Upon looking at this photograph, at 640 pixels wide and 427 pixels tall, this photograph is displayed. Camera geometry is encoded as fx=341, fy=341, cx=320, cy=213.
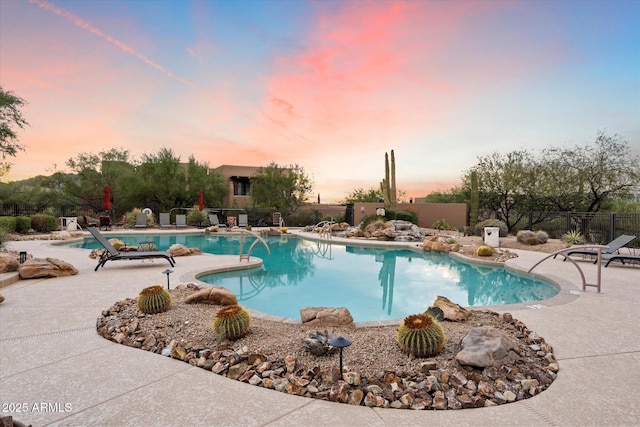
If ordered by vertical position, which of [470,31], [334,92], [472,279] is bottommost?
[472,279]

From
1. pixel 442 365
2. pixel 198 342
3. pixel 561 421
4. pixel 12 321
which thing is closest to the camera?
pixel 561 421

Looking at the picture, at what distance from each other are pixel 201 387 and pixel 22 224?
17137 millimetres

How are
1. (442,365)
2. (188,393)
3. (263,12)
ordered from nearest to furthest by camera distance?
1. (188,393)
2. (442,365)
3. (263,12)

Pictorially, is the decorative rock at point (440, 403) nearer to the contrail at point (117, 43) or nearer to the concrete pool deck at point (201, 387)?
the concrete pool deck at point (201, 387)

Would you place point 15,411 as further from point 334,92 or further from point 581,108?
point 581,108

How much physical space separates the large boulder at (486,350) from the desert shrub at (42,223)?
736 inches

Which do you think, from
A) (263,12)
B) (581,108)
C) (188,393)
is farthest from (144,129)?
(581,108)

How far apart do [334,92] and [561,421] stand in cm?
1183

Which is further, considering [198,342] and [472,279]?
[472,279]

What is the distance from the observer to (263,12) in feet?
31.0

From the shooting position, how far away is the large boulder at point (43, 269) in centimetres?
615

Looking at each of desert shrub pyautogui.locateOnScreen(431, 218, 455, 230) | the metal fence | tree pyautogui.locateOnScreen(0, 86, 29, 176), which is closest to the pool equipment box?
the metal fence

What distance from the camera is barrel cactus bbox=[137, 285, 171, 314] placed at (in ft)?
13.1

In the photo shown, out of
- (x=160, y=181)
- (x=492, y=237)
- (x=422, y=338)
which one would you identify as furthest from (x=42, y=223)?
(x=492, y=237)
